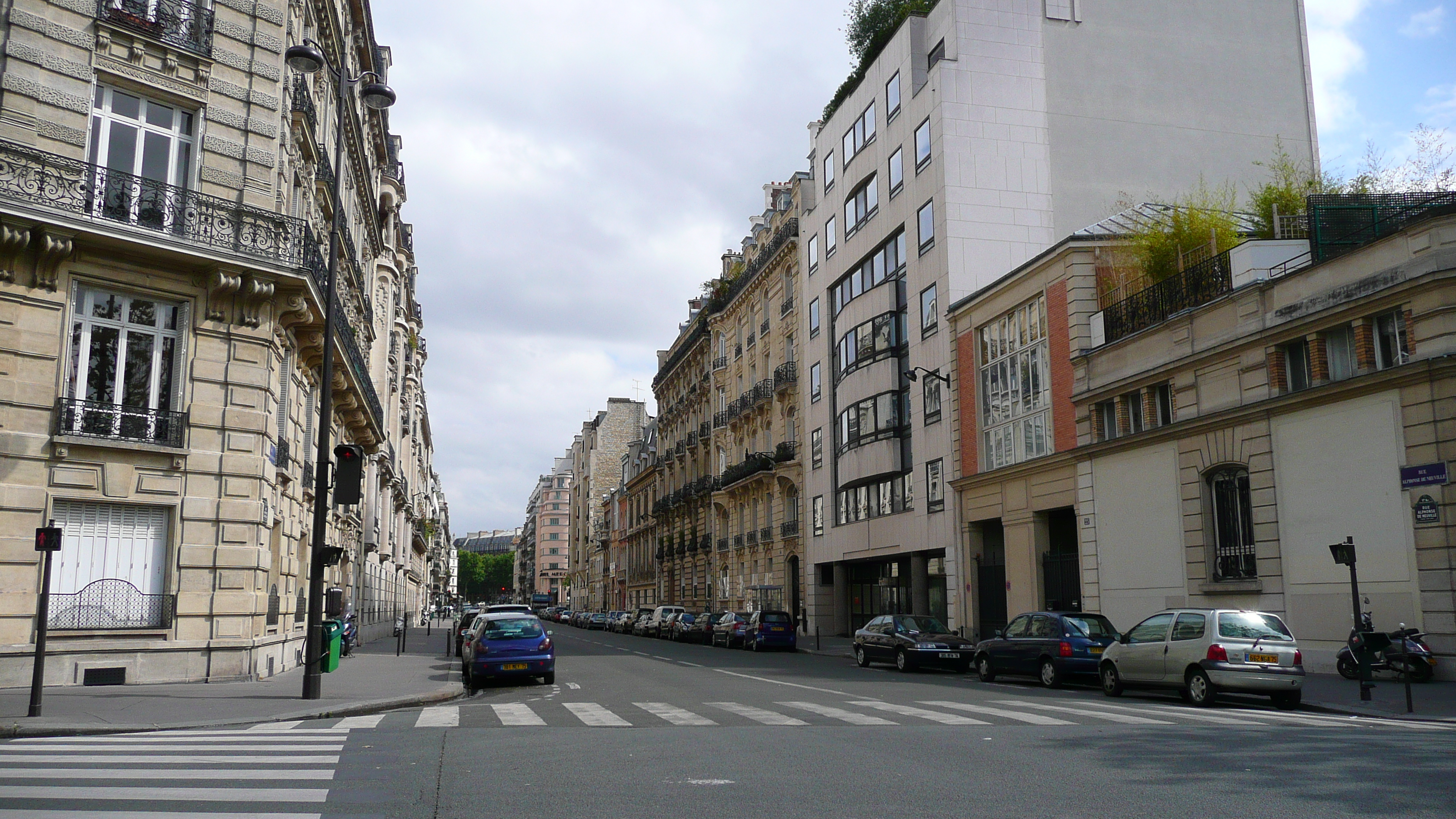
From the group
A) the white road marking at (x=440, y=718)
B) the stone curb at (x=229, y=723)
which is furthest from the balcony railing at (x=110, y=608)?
the white road marking at (x=440, y=718)

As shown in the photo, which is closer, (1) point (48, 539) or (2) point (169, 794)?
(2) point (169, 794)

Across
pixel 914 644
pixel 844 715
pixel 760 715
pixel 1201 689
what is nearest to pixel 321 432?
pixel 760 715

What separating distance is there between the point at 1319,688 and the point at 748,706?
9362 millimetres

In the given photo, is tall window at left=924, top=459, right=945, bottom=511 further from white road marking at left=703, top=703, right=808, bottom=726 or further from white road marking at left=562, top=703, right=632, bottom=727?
white road marking at left=562, top=703, right=632, bottom=727

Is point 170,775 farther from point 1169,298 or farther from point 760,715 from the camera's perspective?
point 1169,298

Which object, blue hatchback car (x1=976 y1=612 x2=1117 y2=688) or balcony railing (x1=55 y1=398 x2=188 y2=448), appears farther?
blue hatchback car (x1=976 y1=612 x2=1117 y2=688)

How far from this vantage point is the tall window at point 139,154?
1805cm

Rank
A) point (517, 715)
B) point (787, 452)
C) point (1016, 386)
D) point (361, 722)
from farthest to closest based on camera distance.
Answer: point (787, 452) → point (1016, 386) → point (517, 715) → point (361, 722)

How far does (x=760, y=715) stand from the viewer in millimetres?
13883

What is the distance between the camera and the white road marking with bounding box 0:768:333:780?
344 inches

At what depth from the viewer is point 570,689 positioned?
63.1ft

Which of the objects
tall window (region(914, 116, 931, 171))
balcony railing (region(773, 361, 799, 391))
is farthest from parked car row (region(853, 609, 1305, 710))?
balcony railing (region(773, 361, 799, 391))

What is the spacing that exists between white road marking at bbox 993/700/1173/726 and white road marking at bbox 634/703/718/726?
15.0ft

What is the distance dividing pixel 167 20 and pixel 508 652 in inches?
511
